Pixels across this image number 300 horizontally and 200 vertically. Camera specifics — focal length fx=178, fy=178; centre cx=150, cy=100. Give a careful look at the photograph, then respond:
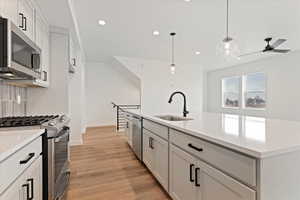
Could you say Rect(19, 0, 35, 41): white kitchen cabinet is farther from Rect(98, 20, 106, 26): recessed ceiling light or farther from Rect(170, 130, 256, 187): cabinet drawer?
Rect(170, 130, 256, 187): cabinet drawer

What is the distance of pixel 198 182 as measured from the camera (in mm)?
1421

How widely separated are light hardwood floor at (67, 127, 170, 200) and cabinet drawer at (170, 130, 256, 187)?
93 centimetres

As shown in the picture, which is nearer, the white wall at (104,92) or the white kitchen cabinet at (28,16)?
the white kitchen cabinet at (28,16)

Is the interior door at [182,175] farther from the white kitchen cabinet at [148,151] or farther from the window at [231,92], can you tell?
the window at [231,92]

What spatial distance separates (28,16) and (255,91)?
7612 millimetres

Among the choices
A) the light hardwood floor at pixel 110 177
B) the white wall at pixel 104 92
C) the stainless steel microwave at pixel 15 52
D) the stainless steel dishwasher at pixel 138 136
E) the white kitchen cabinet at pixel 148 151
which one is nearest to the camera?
the stainless steel microwave at pixel 15 52

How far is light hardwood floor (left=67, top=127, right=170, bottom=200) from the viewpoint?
212cm

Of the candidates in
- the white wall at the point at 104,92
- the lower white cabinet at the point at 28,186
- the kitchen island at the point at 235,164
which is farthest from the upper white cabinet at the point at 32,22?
the white wall at the point at 104,92

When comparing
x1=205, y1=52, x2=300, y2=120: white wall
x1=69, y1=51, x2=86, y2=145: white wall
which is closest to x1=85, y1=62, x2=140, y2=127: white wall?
x1=69, y1=51, x2=86, y2=145: white wall

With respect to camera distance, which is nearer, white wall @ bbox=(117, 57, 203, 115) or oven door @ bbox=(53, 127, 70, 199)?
oven door @ bbox=(53, 127, 70, 199)

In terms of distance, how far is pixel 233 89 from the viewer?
8.20m

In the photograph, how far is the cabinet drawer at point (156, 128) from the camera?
204 cm

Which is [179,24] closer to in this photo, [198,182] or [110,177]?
[110,177]

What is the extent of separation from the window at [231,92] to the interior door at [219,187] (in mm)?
7324
